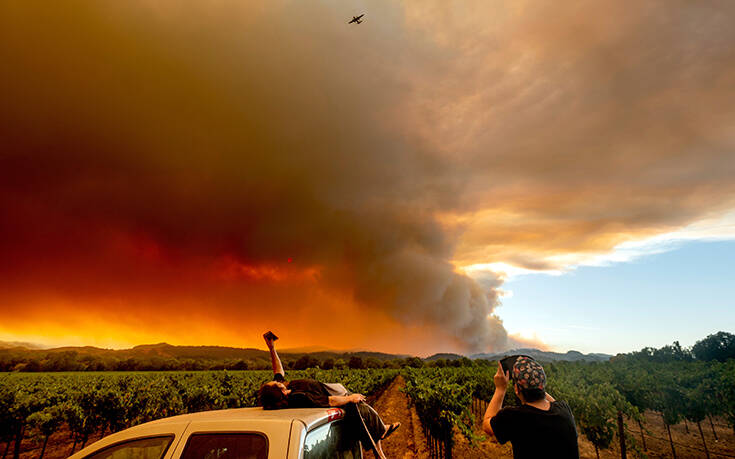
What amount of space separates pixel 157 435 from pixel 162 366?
12928 cm

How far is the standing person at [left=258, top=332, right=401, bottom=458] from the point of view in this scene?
2973 mm

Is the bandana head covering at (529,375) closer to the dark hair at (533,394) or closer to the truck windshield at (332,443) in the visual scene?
the dark hair at (533,394)

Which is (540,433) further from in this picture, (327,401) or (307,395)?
(307,395)

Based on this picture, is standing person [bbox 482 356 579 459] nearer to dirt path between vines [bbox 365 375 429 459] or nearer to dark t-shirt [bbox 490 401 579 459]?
dark t-shirt [bbox 490 401 579 459]

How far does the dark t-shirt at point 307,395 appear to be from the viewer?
3.04 m

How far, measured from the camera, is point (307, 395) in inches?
122

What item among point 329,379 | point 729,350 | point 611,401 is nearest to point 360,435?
point 611,401

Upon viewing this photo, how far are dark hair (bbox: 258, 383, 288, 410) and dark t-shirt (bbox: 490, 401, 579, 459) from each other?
2018mm

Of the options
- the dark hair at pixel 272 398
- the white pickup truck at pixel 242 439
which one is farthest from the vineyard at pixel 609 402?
the white pickup truck at pixel 242 439

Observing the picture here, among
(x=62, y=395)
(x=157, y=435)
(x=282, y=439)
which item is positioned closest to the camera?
(x=282, y=439)

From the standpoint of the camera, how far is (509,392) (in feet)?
70.1

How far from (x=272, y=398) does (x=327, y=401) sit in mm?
570

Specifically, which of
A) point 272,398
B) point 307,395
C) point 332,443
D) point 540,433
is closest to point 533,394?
point 540,433

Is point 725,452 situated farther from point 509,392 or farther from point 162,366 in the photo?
point 162,366
